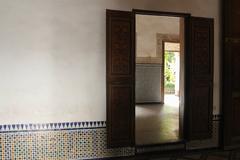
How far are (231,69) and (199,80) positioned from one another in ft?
2.02

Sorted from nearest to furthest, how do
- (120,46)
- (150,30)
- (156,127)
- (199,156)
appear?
(120,46) → (199,156) → (156,127) → (150,30)

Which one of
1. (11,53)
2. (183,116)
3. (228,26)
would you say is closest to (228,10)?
(228,26)

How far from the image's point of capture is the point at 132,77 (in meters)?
3.58

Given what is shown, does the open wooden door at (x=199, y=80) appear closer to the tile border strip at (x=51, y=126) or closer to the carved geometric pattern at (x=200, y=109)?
the carved geometric pattern at (x=200, y=109)

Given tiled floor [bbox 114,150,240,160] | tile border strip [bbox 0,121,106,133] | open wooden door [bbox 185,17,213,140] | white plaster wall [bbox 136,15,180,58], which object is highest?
white plaster wall [bbox 136,15,180,58]

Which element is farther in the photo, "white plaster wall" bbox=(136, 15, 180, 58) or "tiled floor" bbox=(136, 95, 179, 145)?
"white plaster wall" bbox=(136, 15, 180, 58)

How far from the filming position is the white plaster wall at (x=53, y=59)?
3.20 metres

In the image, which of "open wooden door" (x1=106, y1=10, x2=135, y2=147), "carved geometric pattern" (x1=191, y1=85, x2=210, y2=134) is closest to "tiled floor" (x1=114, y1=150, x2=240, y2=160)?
"carved geometric pattern" (x1=191, y1=85, x2=210, y2=134)

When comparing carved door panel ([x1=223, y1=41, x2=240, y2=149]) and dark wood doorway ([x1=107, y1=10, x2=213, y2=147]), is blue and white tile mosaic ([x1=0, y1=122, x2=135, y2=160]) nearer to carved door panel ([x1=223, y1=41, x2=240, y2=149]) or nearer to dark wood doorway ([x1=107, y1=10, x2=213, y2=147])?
dark wood doorway ([x1=107, y1=10, x2=213, y2=147])

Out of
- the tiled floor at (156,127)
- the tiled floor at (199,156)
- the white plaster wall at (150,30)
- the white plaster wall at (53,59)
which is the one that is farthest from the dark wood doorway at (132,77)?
the white plaster wall at (150,30)

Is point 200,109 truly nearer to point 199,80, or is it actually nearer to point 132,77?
point 199,80

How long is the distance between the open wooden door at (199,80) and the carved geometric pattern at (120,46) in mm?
1013

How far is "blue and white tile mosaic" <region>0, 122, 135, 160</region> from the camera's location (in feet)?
10.6

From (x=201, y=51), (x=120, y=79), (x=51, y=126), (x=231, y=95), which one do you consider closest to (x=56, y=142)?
(x=51, y=126)
